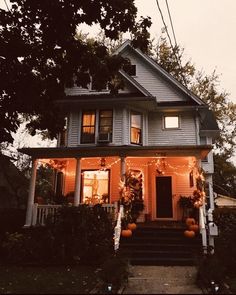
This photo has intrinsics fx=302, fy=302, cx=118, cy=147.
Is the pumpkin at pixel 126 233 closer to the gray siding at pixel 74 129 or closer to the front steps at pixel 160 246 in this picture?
the front steps at pixel 160 246

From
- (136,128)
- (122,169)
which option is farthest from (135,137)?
(122,169)

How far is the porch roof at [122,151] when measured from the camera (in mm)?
13435

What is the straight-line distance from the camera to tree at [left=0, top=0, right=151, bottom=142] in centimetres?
903

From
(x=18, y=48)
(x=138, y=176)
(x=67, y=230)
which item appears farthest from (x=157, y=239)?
(x=18, y=48)

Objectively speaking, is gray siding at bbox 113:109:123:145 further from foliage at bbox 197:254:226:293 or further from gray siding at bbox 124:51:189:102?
foliage at bbox 197:254:226:293

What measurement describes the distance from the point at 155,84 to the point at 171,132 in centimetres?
324

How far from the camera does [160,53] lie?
28234mm

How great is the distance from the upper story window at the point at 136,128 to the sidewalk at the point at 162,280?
879 centimetres

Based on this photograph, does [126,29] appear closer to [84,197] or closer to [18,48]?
[18,48]

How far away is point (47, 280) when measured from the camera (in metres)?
7.55

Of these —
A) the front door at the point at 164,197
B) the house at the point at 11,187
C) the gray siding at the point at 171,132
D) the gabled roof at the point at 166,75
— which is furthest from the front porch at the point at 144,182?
the house at the point at 11,187

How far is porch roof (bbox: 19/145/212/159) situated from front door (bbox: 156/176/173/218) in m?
2.98

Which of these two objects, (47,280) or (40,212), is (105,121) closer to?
(40,212)

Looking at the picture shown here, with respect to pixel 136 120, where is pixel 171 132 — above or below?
below
